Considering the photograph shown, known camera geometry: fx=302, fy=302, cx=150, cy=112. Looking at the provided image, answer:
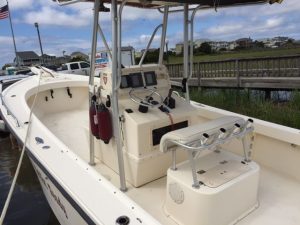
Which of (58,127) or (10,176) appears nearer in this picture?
(58,127)

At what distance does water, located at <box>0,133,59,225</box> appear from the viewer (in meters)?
3.84

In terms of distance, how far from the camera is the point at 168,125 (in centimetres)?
256

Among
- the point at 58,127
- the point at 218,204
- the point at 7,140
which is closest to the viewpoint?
the point at 218,204

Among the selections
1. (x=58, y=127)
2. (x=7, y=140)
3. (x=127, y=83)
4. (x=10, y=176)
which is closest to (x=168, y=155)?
(x=127, y=83)

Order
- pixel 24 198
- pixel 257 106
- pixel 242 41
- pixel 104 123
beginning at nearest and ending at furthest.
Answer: pixel 104 123 < pixel 24 198 < pixel 257 106 < pixel 242 41

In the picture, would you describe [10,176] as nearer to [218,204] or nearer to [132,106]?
[132,106]

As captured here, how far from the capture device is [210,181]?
1.97 meters

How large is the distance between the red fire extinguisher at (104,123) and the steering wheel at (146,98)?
0.26 metres

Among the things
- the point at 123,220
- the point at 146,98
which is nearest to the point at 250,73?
the point at 146,98

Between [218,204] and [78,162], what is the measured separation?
3.56 feet

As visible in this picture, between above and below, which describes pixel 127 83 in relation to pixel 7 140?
above

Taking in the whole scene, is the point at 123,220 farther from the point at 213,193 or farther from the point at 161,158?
the point at 161,158

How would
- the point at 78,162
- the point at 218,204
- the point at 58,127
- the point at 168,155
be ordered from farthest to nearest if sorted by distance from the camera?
the point at 58,127
the point at 168,155
the point at 78,162
the point at 218,204

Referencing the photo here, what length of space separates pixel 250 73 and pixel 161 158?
8295mm
